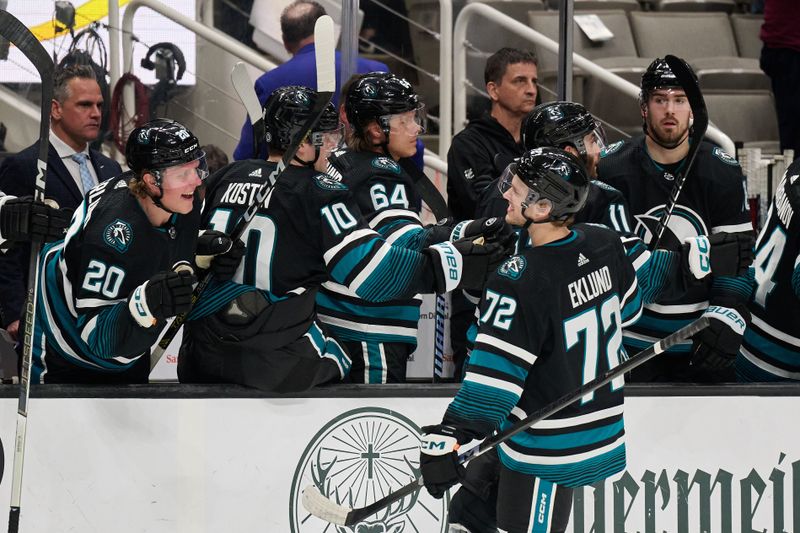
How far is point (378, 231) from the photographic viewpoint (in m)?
3.07

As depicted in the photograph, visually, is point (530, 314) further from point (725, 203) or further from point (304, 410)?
point (725, 203)

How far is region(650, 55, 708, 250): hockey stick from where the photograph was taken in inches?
120

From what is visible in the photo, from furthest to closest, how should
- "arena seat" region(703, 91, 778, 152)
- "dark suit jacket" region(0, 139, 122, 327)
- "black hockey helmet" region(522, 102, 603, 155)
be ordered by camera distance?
"arena seat" region(703, 91, 778, 152) → "dark suit jacket" region(0, 139, 122, 327) → "black hockey helmet" region(522, 102, 603, 155)

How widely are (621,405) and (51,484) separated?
4.31 ft

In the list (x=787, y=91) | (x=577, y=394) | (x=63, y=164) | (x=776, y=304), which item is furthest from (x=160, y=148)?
(x=787, y=91)

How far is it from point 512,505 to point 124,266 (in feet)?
3.31

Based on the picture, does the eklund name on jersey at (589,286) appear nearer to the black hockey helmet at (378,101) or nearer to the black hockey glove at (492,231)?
the black hockey glove at (492,231)

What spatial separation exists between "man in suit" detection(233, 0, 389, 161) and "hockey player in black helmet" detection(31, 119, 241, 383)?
0.87 m

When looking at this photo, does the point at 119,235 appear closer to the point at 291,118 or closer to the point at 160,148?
the point at 160,148

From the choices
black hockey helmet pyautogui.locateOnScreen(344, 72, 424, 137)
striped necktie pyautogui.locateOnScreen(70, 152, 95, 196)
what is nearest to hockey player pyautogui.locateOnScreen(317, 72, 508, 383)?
black hockey helmet pyautogui.locateOnScreen(344, 72, 424, 137)

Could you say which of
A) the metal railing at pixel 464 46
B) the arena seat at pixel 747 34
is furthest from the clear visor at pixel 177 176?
the arena seat at pixel 747 34

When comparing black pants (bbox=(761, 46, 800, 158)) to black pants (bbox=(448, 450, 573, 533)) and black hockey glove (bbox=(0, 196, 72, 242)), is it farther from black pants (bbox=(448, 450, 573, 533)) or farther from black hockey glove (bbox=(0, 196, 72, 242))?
black hockey glove (bbox=(0, 196, 72, 242))

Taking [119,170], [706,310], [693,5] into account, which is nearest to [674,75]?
[706,310]

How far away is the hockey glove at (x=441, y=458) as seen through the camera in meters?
2.35
